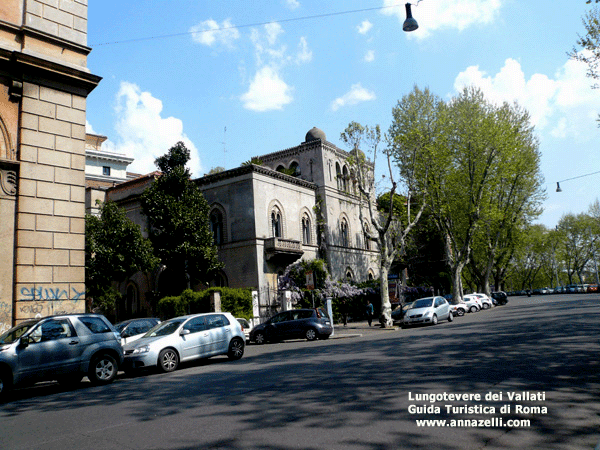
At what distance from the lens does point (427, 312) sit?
2527 centimetres

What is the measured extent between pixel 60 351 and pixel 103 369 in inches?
46.0

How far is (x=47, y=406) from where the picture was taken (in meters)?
8.66

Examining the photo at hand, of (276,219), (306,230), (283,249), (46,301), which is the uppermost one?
(276,219)

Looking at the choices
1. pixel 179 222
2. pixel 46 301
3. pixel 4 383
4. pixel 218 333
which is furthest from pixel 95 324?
pixel 179 222

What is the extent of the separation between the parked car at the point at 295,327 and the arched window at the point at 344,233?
20.4m

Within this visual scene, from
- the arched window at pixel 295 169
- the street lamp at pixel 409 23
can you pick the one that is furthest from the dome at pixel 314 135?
the street lamp at pixel 409 23

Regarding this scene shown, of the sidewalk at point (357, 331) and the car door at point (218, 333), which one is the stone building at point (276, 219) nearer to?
the sidewalk at point (357, 331)

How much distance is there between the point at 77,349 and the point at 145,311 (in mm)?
27890

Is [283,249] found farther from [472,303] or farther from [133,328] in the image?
[472,303]

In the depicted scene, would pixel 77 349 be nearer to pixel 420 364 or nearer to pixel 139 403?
pixel 139 403

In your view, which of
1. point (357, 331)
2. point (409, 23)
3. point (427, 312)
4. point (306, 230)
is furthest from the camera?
point (306, 230)

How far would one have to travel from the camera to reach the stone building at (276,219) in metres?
33.3

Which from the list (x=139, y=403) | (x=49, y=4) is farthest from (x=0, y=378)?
(x=49, y=4)

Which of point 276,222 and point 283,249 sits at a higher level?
point 276,222
